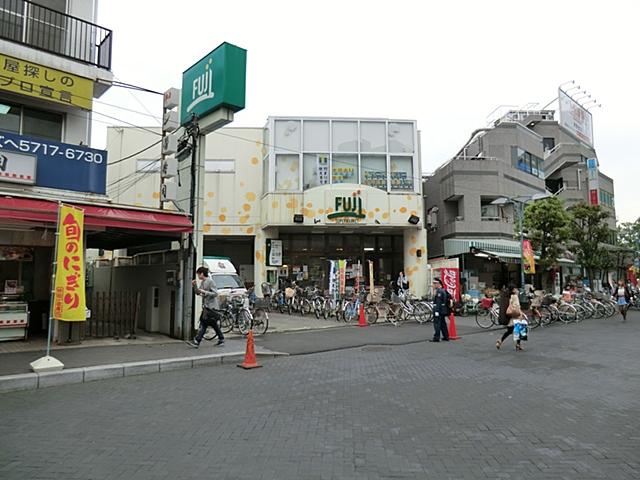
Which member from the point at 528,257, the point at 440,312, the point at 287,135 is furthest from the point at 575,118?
the point at 440,312

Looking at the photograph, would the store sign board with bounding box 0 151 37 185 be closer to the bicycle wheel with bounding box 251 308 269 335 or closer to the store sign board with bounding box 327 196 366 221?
the bicycle wheel with bounding box 251 308 269 335

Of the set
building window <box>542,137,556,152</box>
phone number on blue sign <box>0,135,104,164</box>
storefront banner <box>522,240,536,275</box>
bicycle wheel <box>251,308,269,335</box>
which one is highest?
building window <box>542,137,556,152</box>

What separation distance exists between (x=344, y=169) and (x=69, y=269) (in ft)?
57.4

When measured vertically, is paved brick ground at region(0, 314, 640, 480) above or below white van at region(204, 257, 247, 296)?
below

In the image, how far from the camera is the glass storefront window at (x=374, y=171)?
24.3 metres

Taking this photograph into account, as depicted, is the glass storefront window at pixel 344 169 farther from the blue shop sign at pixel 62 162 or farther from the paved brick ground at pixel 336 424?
the paved brick ground at pixel 336 424

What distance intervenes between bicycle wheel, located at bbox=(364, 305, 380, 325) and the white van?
4.74m

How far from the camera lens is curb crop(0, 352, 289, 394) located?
281 inches

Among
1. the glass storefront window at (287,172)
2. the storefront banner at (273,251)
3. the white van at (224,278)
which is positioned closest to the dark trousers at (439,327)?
the white van at (224,278)

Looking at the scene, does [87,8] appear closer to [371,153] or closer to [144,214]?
[144,214]

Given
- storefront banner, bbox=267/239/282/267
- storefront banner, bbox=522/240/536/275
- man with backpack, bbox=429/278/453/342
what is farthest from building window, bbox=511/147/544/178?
man with backpack, bbox=429/278/453/342

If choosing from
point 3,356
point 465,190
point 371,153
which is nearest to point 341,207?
point 371,153

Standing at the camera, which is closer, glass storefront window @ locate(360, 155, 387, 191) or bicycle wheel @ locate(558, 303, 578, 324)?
bicycle wheel @ locate(558, 303, 578, 324)

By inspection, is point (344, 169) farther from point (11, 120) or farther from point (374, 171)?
point (11, 120)
